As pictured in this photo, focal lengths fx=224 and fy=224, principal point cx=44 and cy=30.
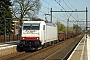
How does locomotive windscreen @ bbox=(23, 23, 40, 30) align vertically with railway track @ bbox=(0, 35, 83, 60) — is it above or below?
above

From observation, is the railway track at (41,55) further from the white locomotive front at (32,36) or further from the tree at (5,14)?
the tree at (5,14)

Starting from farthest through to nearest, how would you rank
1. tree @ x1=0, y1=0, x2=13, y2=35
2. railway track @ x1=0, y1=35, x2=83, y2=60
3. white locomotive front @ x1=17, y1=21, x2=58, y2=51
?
tree @ x1=0, y1=0, x2=13, y2=35, white locomotive front @ x1=17, y1=21, x2=58, y2=51, railway track @ x1=0, y1=35, x2=83, y2=60

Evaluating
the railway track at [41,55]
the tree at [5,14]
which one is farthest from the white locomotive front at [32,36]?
the tree at [5,14]

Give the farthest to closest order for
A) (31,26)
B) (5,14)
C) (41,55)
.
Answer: (5,14), (31,26), (41,55)

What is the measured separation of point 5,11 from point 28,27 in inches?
935

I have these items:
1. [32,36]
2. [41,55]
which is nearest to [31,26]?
[32,36]

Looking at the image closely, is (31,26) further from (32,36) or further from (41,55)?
(41,55)

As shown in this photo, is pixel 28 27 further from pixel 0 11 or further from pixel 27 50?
pixel 0 11

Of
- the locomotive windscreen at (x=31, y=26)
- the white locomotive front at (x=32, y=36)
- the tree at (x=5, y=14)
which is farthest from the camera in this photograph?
the tree at (x=5, y=14)

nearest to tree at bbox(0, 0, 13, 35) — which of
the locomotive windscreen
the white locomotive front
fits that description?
the locomotive windscreen

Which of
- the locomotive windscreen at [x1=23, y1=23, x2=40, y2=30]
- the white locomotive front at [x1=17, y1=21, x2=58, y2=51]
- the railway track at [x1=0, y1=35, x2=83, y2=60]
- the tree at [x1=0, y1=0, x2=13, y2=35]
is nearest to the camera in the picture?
the railway track at [x1=0, y1=35, x2=83, y2=60]

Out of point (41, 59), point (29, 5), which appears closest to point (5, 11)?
point (29, 5)

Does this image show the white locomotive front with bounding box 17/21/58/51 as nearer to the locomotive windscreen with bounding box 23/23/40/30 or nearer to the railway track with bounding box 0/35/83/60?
the locomotive windscreen with bounding box 23/23/40/30

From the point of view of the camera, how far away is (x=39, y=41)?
23.4 m
